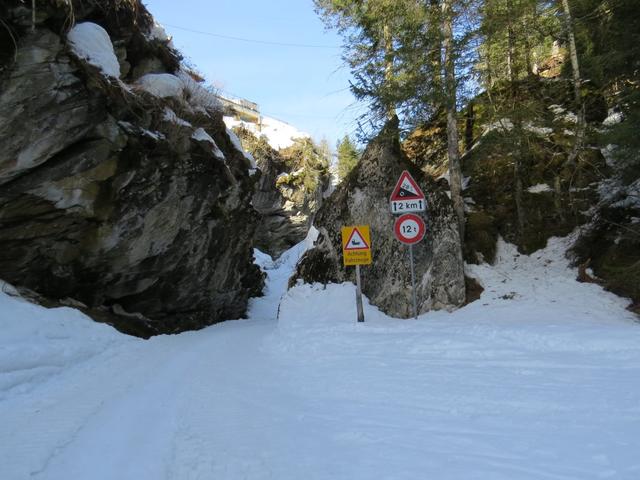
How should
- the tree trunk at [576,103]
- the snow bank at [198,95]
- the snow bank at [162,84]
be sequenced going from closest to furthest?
the tree trunk at [576,103], the snow bank at [162,84], the snow bank at [198,95]

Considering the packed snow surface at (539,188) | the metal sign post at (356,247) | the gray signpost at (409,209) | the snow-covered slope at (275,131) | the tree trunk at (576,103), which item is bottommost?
the metal sign post at (356,247)

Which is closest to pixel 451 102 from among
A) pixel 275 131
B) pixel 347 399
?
pixel 347 399

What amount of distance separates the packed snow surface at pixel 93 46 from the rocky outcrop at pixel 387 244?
703cm

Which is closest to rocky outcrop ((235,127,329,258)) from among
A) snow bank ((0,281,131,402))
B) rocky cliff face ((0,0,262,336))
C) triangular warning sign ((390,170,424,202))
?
rocky cliff face ((0,0,262,336))

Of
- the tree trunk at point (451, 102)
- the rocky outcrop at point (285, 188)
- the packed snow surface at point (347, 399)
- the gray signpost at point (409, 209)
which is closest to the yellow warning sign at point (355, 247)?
the gray signpost at point (409, 209)

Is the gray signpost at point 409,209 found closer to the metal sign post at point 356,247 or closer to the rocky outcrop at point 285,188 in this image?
the metal sign post at point 356,247

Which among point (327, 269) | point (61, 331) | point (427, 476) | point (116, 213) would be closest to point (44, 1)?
point (116, 213)

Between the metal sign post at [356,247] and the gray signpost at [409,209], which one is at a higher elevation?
the gray signpost at [409,209]

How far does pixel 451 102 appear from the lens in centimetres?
1167

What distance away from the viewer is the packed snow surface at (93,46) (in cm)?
1052

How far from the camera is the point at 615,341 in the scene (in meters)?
5.98

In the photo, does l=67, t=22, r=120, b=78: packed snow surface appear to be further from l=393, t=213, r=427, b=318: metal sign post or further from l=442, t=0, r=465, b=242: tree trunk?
l=442, t=0, r=465, b=242: tree trunk

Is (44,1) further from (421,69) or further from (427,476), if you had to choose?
(427,476)

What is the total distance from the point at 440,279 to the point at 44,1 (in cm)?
1096
